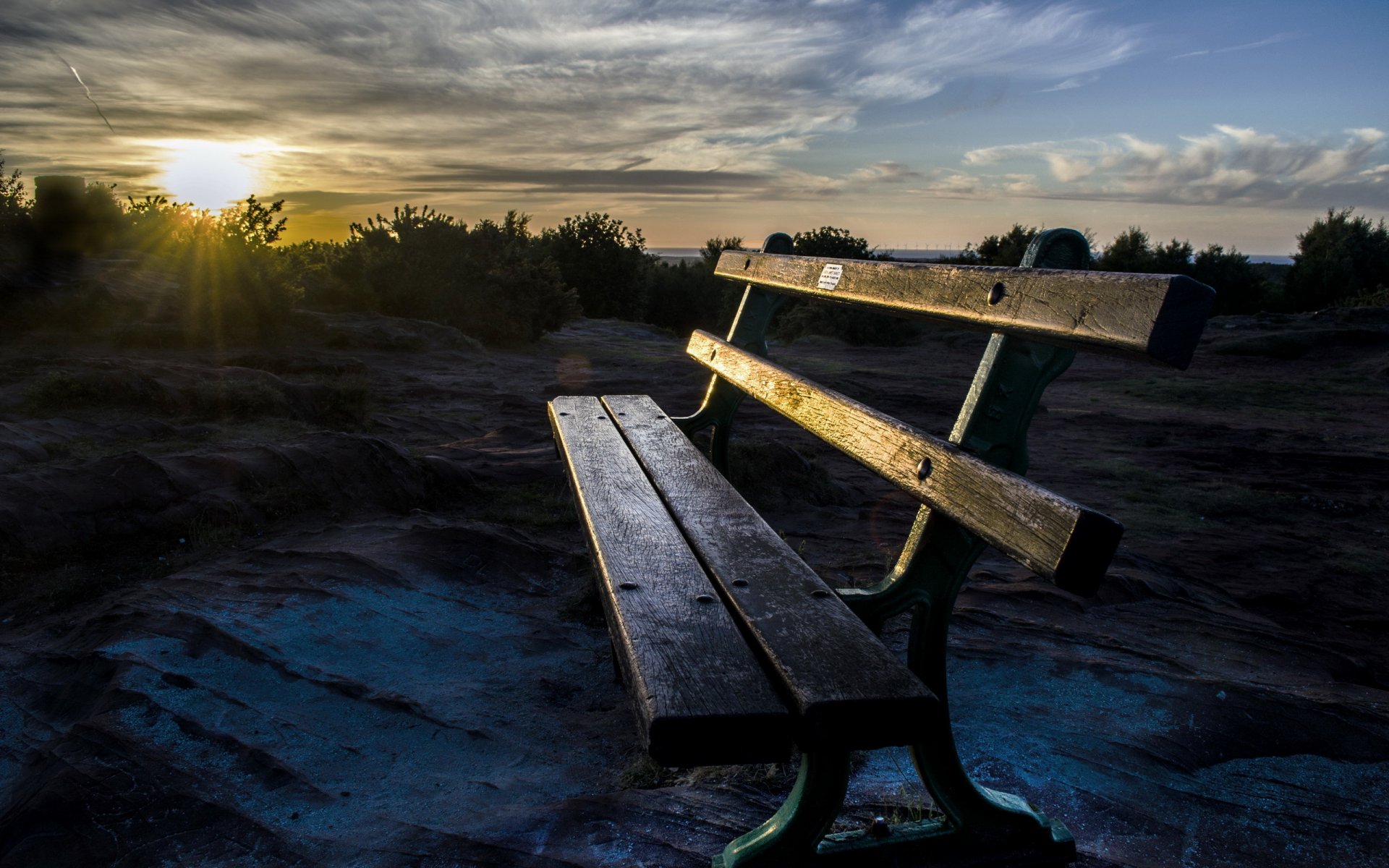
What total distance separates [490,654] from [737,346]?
5.31 ft

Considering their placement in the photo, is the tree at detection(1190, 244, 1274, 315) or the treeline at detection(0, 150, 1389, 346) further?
the tree at detection(1190, 244, 1274, 315)

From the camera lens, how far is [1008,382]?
1.70 m

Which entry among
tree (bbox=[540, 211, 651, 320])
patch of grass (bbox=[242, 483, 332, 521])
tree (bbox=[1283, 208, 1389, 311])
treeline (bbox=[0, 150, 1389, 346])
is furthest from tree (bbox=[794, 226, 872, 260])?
patch of grass (bbox=[242, 483, 332, 521])

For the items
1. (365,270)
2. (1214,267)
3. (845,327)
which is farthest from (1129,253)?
(365,270)

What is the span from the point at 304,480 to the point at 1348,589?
525 centimetres

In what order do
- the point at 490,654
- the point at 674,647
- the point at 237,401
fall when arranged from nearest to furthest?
the point at 674,647 → the point at 490,654 → the point at 237,401

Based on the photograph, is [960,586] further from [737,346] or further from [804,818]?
[737,346]

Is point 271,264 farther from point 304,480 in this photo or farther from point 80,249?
point 304,480

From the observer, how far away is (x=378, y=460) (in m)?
4.64

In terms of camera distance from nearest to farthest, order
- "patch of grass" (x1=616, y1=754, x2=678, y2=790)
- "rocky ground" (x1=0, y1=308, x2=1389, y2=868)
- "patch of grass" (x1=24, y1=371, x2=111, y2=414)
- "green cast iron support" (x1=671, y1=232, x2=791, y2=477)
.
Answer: "rocky ground" (x1=0, y1=308, x2=1389, y2=868) → "patch of grass" (x1=616, y1=754, x2=678, y2=790) → "green cast iron support" (x1=671, y1=232, x2=791, y2=477) → "patch of grass" (x1=24, y1=371, x2=111, y2=414)

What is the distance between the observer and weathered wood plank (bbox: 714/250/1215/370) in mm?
1292

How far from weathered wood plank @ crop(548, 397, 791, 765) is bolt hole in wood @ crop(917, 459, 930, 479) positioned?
490 mm

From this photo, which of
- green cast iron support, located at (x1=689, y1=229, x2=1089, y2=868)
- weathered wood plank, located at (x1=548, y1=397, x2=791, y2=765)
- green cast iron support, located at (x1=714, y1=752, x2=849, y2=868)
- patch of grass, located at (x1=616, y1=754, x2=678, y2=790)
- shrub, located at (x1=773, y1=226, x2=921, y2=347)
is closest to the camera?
weathered wood plank, located at (x1=548, y1=397, x2=791, y2=765)

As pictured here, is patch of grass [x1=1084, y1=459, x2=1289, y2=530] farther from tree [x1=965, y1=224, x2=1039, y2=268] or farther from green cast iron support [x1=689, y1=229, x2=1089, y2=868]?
tree [x1=965, y1=224, x2=1039, y2=268]
